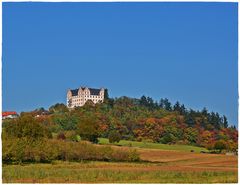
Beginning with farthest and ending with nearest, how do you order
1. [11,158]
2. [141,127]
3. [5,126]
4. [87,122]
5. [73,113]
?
[141,127], [73,113], [87,122], [5,126], [11,158]

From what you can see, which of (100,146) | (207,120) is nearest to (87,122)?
(100,146)

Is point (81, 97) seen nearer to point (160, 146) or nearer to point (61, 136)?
point (61, 136)

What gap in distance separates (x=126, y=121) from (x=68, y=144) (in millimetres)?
6706

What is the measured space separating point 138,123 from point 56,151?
8.82 m

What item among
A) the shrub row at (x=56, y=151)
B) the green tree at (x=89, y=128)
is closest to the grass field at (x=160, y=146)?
the green tree at (x=89, y=128)

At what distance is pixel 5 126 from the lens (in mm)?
23406

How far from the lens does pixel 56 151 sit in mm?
23422

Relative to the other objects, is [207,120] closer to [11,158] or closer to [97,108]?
[97,108]

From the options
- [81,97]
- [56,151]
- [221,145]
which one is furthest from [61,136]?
[221,145]

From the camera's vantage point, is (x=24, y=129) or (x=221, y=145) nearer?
(x=24, y=129)

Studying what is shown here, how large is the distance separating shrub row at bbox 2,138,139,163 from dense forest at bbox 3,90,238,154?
146 centimetres

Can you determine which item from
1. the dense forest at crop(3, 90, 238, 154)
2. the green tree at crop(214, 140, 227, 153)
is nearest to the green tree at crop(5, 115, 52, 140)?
the dense forest at crop(3, 90, 238, 154)

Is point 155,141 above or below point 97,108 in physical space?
below

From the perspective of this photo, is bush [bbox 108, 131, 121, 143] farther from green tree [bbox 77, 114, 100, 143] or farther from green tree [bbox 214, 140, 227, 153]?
green tree [bbox 214, 140, 227, 153]
